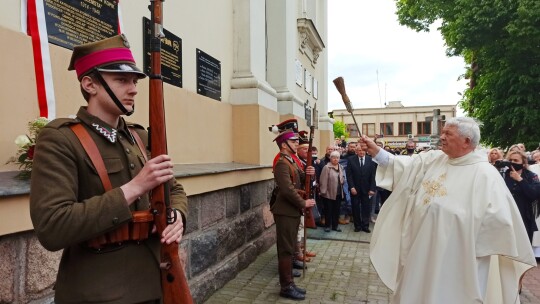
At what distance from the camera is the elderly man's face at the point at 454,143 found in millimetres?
3447

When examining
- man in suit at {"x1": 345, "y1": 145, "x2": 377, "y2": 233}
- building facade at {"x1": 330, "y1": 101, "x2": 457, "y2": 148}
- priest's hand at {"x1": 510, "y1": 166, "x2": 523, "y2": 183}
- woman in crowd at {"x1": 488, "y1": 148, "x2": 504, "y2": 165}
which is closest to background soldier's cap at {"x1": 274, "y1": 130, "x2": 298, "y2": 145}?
priest's hand at {"x1": 510, "y1": 166, "x2": 523, "y2": 183}

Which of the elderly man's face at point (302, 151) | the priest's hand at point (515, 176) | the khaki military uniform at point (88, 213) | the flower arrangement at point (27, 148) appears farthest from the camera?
the elderly man's face at point (302, 151)

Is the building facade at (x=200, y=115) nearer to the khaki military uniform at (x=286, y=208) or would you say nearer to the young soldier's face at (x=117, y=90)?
the khaki military uniform at (x=286, y=208)

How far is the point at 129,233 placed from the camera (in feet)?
5.69

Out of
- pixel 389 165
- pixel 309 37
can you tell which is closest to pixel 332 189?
pixel 389 165

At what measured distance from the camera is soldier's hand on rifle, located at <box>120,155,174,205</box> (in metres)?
1.60

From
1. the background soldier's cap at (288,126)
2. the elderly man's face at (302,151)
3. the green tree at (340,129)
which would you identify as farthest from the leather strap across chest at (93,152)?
the green tree at (340,129)

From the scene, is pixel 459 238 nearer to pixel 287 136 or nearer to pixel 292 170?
pixel 292 170

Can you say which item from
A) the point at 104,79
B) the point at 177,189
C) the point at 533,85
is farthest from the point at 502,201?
the point at 533,85

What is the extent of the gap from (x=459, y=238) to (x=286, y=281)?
2085 mm

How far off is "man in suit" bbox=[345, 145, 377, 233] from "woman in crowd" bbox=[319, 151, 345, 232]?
10.7 inches

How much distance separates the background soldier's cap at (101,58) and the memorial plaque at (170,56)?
2.77 meters

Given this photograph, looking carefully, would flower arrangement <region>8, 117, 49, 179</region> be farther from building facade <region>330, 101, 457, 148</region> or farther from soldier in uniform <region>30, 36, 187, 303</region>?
building facade <region>330, 101, 457, 148</region>

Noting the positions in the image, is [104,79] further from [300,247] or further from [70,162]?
[300,247]
